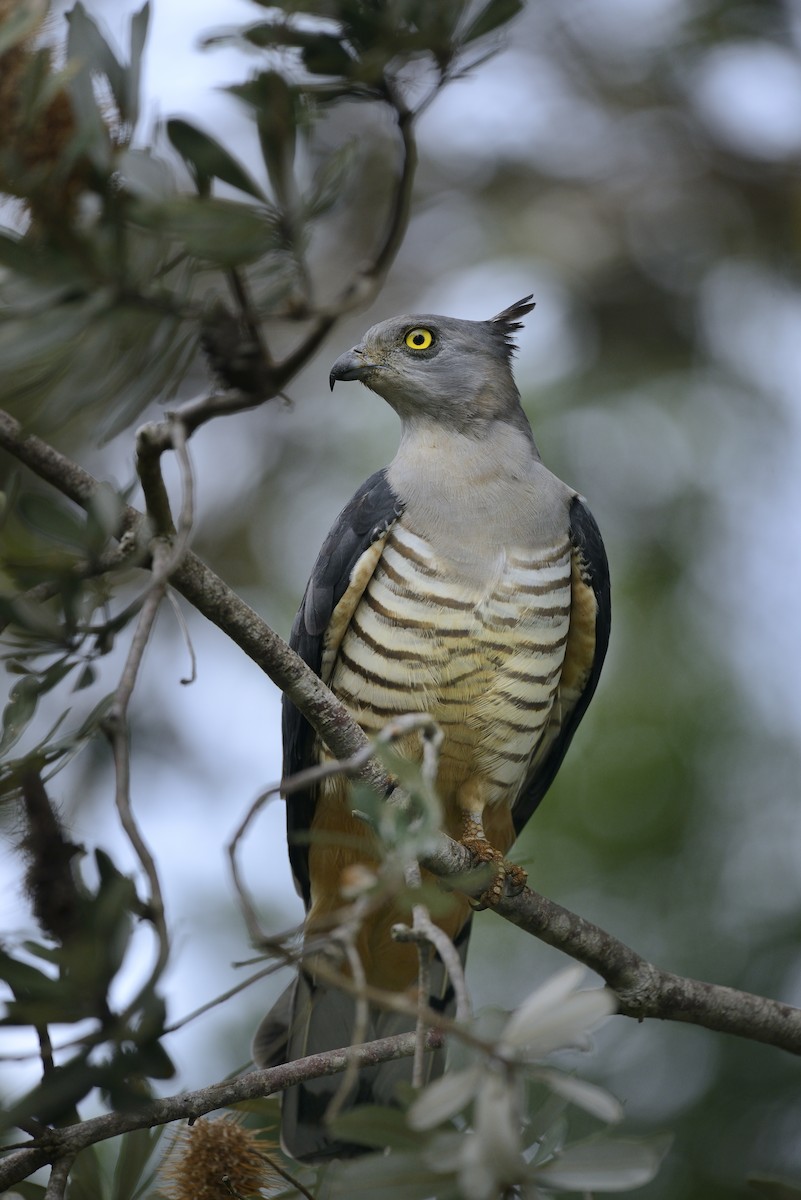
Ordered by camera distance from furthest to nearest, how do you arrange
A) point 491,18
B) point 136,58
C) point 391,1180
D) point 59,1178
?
1. point 59,1178
2. point 491,18
3. point 136,58
4. point 391,1180

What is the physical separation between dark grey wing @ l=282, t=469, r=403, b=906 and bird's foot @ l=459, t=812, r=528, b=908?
22.3 inches

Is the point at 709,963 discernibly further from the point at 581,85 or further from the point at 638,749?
the point at 581,85

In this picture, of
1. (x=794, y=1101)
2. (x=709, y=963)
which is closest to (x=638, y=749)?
(x=709, y=963)

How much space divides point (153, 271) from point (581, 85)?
5.95 m

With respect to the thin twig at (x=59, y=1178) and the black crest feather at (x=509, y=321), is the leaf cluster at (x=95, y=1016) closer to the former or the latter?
the thin twig at (x=59, y=1178)

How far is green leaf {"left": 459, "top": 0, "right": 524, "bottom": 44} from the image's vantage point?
215 centimetres

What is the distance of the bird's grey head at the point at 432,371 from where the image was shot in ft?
13.5

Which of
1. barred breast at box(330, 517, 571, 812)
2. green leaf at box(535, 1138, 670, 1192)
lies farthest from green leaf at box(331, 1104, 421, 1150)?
barred breast at box(330, 517, 571, 812)

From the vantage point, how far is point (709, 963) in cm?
520

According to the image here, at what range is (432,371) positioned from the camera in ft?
13.6

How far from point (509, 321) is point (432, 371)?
20.2 inches

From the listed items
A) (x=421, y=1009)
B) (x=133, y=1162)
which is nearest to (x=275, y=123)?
(x=421, y=1009)

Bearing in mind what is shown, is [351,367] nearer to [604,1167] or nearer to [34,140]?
[34,140]

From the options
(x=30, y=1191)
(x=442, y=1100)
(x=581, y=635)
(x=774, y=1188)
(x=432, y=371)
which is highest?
(x=432, y=371)
